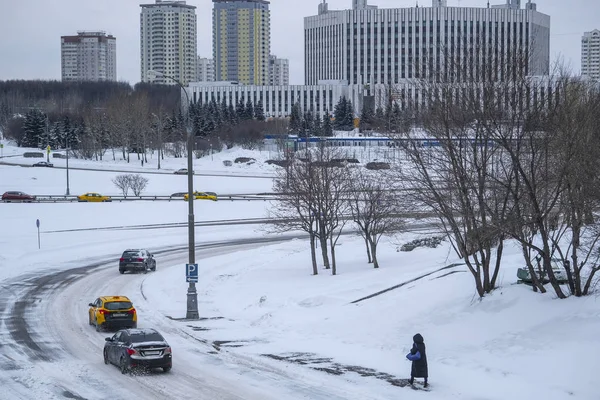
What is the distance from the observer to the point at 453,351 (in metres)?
19.3

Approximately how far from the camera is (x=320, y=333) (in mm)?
24031

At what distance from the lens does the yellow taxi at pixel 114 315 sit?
25.7 metres

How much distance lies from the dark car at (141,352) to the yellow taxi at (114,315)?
6.00 meters

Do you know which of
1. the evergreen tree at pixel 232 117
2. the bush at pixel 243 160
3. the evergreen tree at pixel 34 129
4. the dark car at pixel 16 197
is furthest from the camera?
the evergreen tree at pixel 232 117

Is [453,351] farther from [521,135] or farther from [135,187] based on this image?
[135,187]

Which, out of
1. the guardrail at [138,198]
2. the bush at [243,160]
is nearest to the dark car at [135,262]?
the guardrail at [138,198]

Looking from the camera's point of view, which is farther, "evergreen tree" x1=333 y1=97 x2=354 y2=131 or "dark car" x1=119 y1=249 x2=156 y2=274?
"evergreen tree" x1=333 y1=97 x2=354 y2=131

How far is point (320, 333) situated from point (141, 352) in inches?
271

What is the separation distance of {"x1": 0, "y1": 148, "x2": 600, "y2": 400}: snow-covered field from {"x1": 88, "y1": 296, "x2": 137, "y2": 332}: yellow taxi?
0.53 metres

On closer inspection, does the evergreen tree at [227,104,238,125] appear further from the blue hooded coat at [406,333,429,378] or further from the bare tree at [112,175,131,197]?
the blue hooded coat at [406,333,429,378]

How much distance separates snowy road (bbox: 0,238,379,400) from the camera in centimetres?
1700

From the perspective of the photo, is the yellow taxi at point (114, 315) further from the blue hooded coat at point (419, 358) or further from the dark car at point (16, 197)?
the dark car at point (16, 197)

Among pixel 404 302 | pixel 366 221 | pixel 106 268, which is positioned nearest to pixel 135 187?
pixel 106 268

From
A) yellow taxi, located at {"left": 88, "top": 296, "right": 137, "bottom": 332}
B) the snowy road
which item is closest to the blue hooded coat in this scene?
the snowy road
